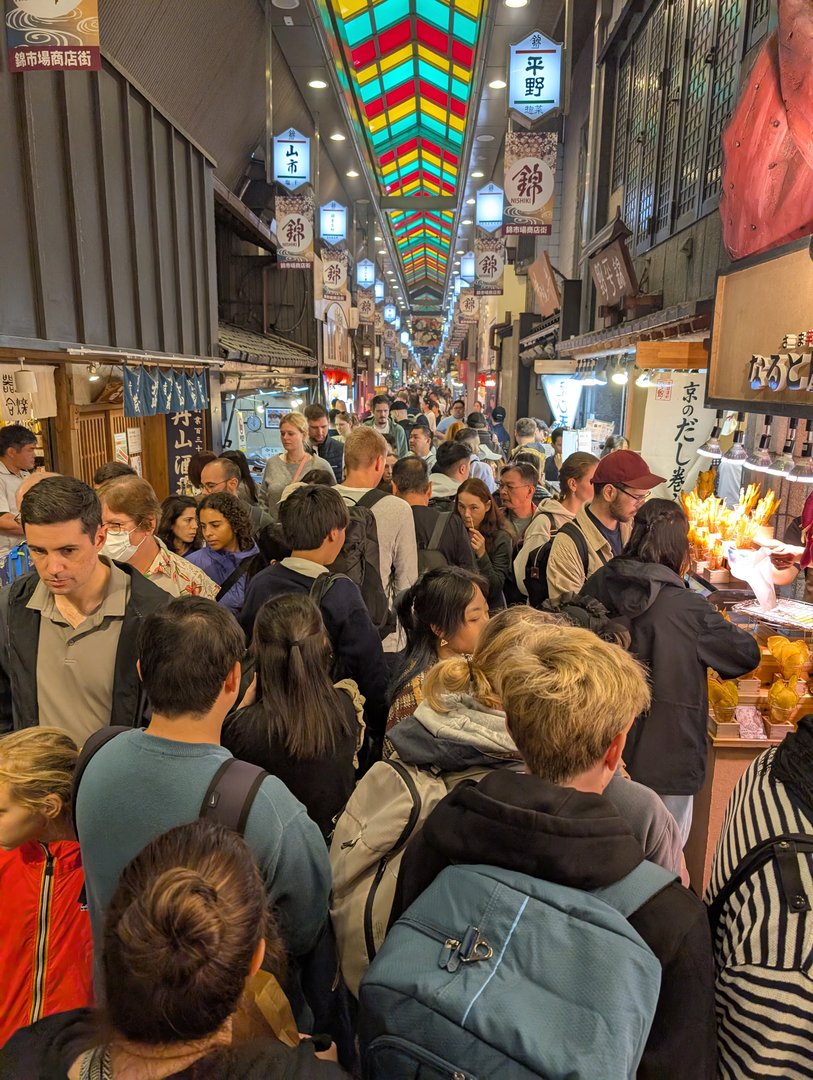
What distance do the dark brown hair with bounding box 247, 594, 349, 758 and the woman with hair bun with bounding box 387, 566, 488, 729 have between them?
297mm

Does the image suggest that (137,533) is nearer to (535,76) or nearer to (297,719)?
(297,719)

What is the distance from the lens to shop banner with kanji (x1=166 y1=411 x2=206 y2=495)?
9.52 meters

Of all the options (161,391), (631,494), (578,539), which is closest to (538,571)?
(578,539)

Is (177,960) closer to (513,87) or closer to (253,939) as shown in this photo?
(253,939)

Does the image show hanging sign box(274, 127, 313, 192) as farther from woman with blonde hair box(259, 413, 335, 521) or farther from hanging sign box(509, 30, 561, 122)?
woman with blonde hair box(259, 413, 335, 521)

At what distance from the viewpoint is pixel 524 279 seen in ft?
66.9

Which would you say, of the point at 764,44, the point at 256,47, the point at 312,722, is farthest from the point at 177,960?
the point at 256,47

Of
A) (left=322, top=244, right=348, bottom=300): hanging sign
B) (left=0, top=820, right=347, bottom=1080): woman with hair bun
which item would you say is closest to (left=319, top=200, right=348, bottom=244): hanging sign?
(left=322, top=244, right=348, bottom=300): hanging sign

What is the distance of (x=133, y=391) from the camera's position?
24.4ft

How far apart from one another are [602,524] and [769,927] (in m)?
2.92

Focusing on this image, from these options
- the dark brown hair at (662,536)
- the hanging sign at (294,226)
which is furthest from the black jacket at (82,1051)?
the hanging sign at (294,226)

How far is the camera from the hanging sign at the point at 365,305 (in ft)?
88.9

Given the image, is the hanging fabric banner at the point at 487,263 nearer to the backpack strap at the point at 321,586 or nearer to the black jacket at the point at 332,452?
the black jacket at the point at 332,452

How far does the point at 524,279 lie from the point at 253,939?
21.2 meters
